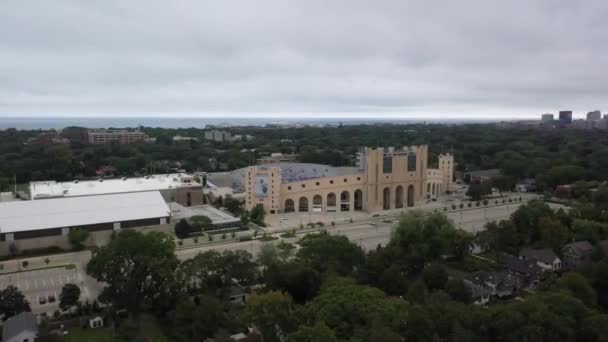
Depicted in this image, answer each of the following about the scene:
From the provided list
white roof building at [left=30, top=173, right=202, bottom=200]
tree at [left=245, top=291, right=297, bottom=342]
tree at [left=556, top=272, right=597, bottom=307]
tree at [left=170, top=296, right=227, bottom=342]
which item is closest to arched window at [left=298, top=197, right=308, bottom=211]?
white roof building at [left=30, top=173, right=202, bottom=200]

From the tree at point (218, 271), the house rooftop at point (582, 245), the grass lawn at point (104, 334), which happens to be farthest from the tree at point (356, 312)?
the house rooftop at point (582, 245)

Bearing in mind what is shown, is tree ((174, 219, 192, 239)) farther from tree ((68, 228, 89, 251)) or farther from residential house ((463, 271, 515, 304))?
residential house ((463, 271, 515, 304))

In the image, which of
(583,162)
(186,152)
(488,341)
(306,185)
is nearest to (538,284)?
(488,341)

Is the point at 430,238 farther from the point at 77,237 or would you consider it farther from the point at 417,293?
the point at 77,237

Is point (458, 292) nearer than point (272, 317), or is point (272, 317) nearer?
point (272, 317)

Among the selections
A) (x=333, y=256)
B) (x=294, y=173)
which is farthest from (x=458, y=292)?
(x=294, y=173)

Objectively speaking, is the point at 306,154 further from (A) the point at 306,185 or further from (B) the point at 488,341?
(B) the point at 488,341
